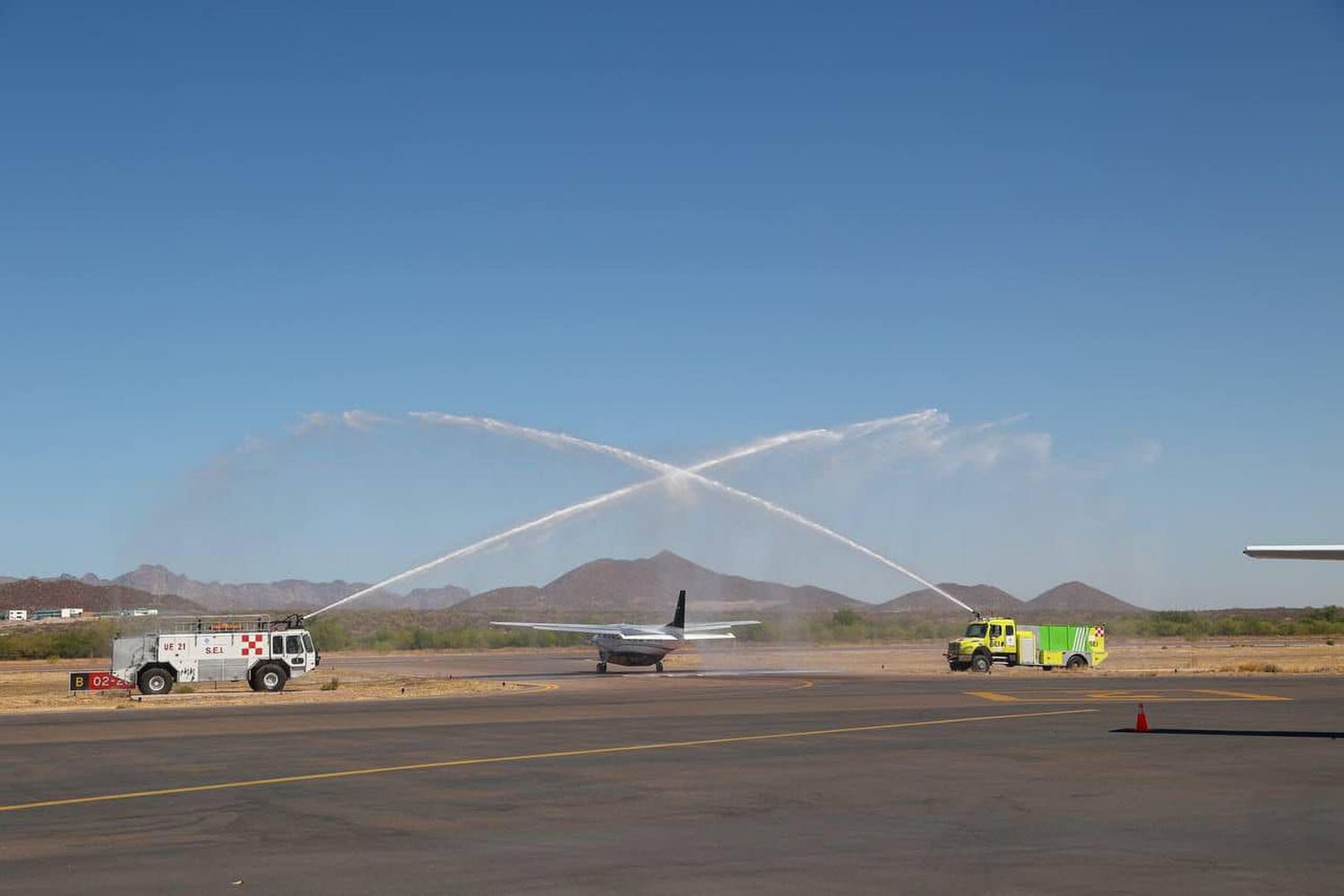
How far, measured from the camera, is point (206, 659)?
5584cm

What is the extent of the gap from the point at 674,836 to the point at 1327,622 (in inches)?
6247

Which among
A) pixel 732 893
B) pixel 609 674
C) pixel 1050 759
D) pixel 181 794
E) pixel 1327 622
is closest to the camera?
pixel 732 893

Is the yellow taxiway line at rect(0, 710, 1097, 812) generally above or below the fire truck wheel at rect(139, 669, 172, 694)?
above

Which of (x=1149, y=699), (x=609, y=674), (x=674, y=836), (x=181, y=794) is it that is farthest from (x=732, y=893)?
(x=609, y=674)

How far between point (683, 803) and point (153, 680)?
40512mm

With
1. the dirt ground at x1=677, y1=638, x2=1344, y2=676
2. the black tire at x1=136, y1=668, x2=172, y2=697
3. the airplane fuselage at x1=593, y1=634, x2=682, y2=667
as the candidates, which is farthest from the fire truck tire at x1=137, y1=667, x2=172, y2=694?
the dirt ground at x1=677, y1=638, x2=1344, y2=676

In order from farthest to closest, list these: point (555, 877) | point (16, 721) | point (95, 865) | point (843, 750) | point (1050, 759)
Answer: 1. point (16, 721)
2. point (843, 750)
3. point (1050, 759)
4. point (95, 865)
5. point (555, 877)

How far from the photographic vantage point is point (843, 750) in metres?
29.4

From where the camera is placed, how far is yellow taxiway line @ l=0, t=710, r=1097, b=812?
22942 mm

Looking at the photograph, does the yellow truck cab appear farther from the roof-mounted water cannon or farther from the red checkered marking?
the red checkered marking

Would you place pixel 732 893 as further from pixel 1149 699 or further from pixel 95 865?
pixel 1149 699

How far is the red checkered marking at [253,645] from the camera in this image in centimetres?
5606

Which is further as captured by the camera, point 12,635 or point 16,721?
point 12,635

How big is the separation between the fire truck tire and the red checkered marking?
3289 millimetres
